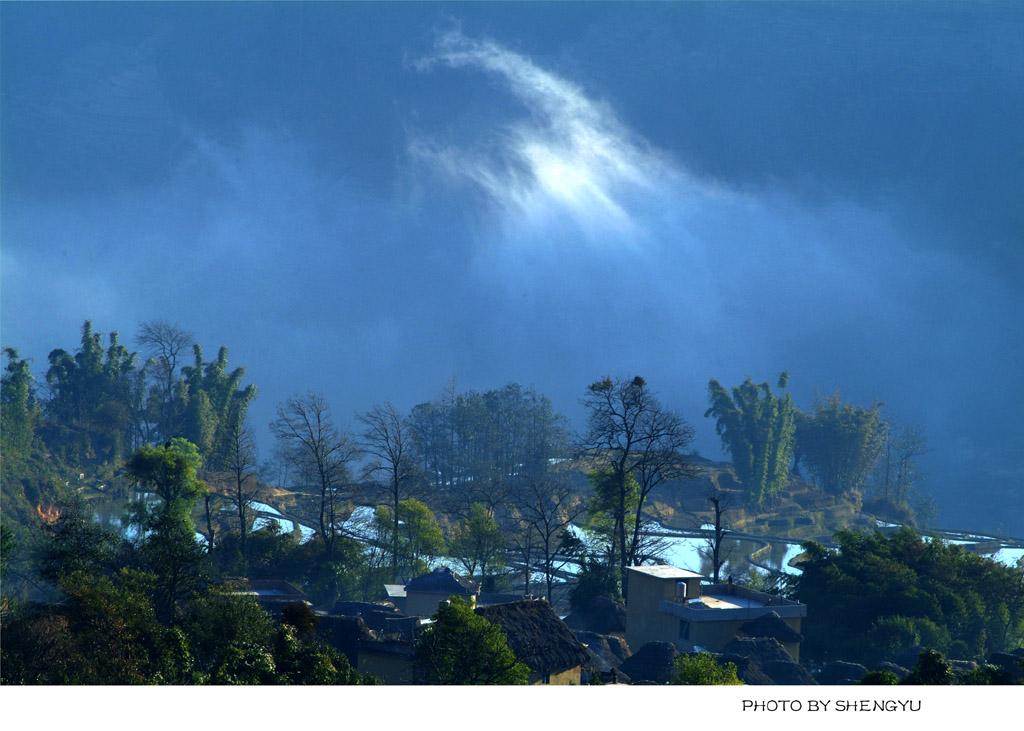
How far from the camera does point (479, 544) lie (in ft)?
135

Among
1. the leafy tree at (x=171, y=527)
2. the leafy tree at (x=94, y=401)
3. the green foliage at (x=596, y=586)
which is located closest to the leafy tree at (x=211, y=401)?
the leafy tree at (x=94, y=401)

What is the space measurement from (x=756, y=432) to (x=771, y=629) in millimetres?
53988

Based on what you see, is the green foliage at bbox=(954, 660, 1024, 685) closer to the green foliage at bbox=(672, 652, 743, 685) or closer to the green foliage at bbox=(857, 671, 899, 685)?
the green foliage at bbox=(857, 671, 899, 685)

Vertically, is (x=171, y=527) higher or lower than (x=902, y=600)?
higher

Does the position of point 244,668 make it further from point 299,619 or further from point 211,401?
point 211,401

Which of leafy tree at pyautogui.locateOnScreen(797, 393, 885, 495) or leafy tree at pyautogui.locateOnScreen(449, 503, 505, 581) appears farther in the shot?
leafy tree at pyautogui.locateOnScreen(797, 393, 885, 495)

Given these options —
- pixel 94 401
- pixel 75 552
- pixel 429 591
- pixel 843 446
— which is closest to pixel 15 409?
pixel 94 401

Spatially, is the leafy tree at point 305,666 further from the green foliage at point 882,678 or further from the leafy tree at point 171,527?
the green foliage at point 882,678

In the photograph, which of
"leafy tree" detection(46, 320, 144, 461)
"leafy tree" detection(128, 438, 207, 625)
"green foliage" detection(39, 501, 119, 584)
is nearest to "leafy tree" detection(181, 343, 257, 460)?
"leafy tree" detection(46, 320, 144, 461)

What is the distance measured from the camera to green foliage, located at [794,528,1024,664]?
2877cm

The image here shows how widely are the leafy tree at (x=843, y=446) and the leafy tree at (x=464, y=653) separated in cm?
7323

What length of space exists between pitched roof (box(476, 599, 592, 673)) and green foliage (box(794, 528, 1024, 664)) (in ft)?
37.1
